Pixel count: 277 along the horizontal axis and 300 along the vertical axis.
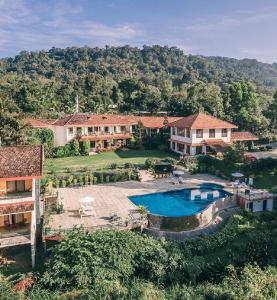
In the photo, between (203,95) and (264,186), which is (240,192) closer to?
(264,186)

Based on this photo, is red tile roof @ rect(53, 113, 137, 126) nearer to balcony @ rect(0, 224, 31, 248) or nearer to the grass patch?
the grass patch

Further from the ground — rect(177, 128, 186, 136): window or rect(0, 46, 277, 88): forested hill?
rect(0, 46, 277, 88): forested hill

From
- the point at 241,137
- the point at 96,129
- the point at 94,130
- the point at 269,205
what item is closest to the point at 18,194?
the point at 269,205

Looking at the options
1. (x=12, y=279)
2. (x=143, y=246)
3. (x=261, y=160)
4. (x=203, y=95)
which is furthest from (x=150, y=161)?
(x=203, y=95)

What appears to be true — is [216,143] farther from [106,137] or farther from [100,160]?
[106,137]

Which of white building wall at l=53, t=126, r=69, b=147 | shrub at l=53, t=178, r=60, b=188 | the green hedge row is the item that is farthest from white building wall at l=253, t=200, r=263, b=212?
white building wall at l=53, t=126, r=69, b=147

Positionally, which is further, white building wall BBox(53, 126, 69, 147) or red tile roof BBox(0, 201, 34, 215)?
white building wall BBox(53, 126, 69, 147)
